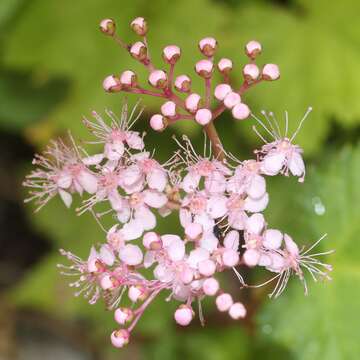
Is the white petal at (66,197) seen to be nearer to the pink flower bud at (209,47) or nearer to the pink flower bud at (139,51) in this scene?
the pink flower bud at (139,51)

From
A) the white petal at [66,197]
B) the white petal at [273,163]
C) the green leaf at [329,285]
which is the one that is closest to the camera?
the white petal at [273,163]

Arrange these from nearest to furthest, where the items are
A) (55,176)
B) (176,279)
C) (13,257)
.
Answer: (176,279)
(55,176)
(13,257)

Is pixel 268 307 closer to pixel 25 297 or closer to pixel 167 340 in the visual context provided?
pixel 167 340

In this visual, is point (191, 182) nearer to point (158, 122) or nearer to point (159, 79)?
point (158, 122)

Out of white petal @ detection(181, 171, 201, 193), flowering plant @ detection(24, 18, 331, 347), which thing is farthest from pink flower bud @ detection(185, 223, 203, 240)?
white petal @ detection(181, 171, 201, 193)

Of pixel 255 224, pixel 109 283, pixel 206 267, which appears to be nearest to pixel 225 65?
pixel 255 224

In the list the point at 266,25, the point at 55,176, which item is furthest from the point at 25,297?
the point at 266,25

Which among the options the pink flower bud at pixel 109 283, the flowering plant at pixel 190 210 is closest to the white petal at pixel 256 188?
the flowering plant at pixel 190 210
